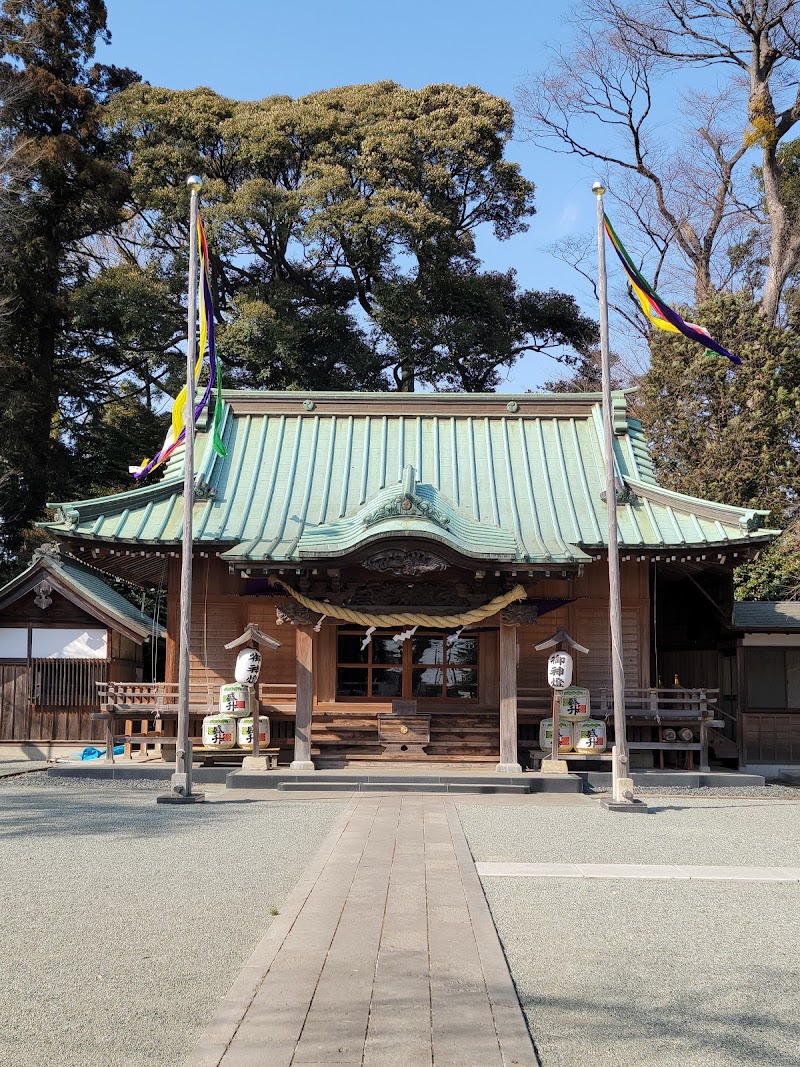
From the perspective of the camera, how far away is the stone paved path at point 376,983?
14.9ft

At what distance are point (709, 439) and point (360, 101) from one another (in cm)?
1777

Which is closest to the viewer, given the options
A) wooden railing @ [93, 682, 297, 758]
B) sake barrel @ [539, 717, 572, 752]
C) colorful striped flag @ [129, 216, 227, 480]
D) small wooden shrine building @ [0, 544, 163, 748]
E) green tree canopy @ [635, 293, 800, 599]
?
colorful striped flag @ [129, 216, 227, 480]

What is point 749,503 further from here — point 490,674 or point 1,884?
point 1,884

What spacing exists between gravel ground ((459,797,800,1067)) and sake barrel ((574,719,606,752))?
524 centimetres

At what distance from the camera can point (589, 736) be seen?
16.8 meters

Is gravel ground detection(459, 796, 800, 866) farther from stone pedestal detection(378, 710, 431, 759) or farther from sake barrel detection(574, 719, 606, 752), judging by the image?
stone pedestal detection(378, 710, 431, 759)

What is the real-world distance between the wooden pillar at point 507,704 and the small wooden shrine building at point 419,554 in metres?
0.04

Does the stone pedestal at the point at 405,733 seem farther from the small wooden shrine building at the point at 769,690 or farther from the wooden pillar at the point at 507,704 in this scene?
the small wooden shrine building at the point at 769,690

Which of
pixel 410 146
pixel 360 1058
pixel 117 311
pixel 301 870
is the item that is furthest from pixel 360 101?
pixel 360 1058

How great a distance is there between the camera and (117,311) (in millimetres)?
31656

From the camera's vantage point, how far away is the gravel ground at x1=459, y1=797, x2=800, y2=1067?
486cm

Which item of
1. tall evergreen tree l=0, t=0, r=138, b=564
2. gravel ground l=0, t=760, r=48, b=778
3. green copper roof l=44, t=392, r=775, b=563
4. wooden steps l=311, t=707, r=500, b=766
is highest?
tall evergreen tree l=0, t=0, r=138, b=564

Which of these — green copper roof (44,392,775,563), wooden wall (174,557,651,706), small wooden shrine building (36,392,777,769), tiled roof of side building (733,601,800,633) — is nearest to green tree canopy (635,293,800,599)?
tiled roof of side building (733,601,800,633)

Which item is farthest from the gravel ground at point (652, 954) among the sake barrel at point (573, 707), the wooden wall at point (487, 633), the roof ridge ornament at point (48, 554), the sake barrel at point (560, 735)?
the roof ridge ornament at point (48, 554)
